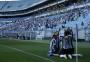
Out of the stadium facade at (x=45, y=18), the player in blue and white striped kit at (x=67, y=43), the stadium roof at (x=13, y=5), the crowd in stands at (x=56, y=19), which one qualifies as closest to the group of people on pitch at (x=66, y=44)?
the player in blue and white striped kit at (x=67, y=43)

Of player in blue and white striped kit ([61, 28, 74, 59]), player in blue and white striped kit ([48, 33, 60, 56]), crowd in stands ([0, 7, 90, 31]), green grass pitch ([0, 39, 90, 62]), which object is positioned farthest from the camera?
crowd in stands ([0, 7, 90, 31])

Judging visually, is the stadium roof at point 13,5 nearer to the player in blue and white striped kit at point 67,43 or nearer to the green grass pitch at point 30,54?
the green grass pitch at point 30,54

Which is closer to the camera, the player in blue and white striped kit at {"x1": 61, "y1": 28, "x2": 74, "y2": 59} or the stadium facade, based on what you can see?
the player in blue and white striped kit at {"x1": 61, "y1": 28, "x2": 74, "y2": 59}

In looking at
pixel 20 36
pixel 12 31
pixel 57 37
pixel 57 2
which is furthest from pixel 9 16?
pixel 57 37

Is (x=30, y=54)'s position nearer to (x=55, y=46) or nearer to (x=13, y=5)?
(x=55, y=46)

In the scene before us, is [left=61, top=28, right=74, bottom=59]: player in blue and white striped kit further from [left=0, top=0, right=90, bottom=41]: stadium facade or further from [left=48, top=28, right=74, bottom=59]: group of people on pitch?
[left=0, top=0, right=90, bottom=41]: stadium facade

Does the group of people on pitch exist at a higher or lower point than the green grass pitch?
higher

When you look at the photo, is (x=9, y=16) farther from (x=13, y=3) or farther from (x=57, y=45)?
(x=57, y=45)

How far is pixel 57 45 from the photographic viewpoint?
1747cm

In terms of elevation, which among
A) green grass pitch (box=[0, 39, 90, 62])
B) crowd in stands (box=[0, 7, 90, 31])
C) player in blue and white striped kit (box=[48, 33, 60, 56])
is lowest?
green grass pitch (box=[0, 39, 90, 62])

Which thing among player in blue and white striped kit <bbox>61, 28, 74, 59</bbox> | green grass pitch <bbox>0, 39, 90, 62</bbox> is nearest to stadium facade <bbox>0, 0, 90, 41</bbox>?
green grass pitch <bbox>0, 39, 90, 62</bbox>

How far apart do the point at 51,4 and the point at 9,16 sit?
38562 millimetres

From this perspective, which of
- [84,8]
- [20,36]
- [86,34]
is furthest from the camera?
[20,36]

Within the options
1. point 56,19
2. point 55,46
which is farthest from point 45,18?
point 55,46
